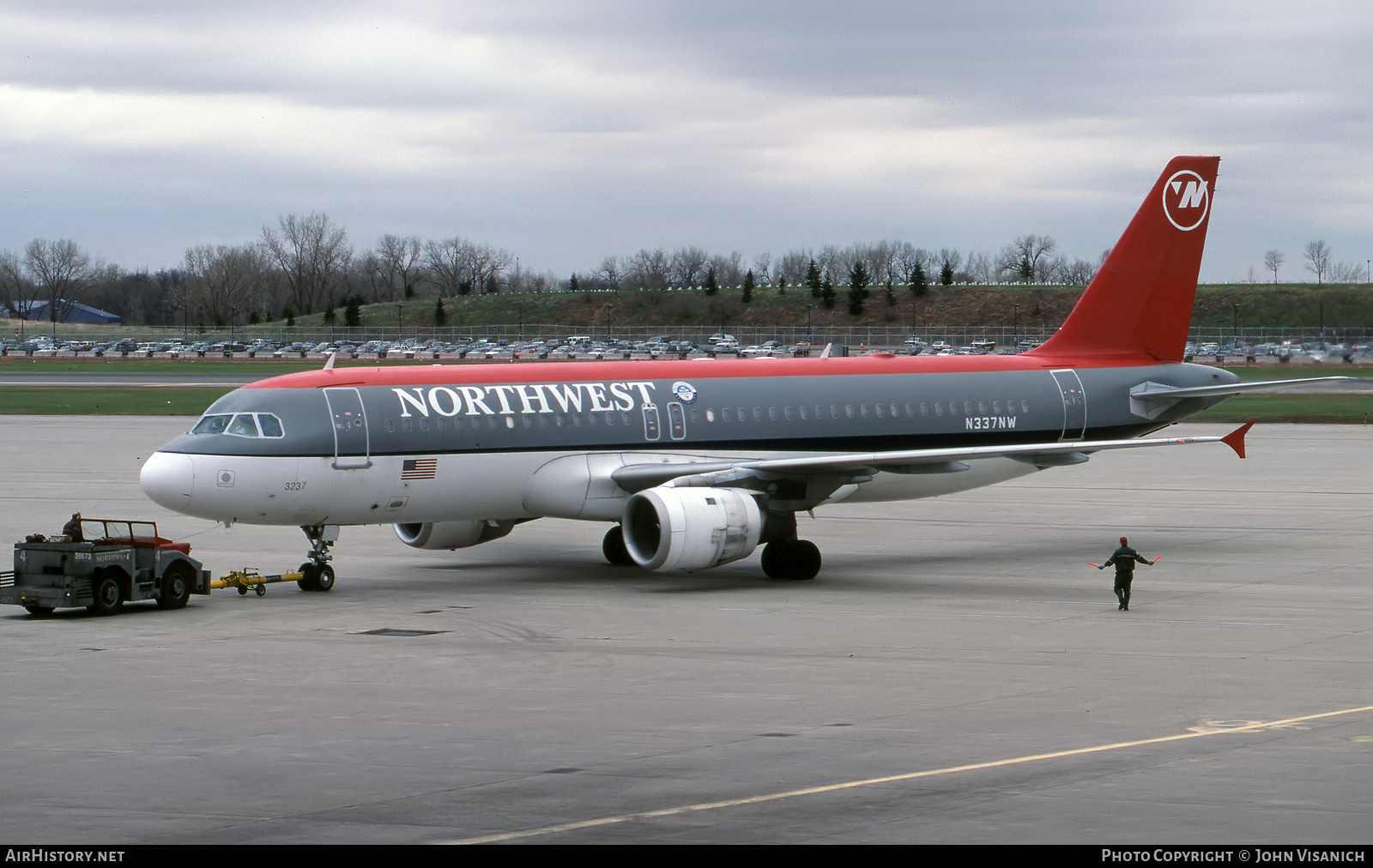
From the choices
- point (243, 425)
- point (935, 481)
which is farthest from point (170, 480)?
point (935, 481)

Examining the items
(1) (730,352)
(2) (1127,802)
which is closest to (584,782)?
(2) (1127,802)

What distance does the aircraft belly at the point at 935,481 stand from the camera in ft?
107

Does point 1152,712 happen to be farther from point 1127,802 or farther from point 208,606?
point 208,606

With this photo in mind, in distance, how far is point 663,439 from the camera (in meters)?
31.2

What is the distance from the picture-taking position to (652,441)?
1221 inches

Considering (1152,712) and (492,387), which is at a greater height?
(492,387)

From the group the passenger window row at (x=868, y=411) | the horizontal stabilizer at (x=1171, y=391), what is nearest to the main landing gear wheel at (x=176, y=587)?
the passenger window row at (x=868, y=411)

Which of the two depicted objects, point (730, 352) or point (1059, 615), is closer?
point (1059, 615)

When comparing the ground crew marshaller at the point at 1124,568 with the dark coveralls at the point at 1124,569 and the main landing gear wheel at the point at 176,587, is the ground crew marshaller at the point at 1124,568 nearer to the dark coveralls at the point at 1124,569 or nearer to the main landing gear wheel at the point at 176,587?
the dark coveralls at the point at 1124,569

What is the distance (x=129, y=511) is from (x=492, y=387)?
15.4 meters

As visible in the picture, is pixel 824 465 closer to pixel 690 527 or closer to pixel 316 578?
pixel 690 527

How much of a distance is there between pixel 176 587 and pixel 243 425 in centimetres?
294

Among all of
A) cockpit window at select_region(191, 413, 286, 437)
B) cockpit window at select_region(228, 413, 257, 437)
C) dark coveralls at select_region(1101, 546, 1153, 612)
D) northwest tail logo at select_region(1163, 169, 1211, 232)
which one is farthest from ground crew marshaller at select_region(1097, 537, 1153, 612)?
northwest tail logo at select_region(1163, 169, 1211, 232)

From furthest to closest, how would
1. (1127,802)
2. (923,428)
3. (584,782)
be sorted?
(923,428) < (584,782) < (1127,802)
